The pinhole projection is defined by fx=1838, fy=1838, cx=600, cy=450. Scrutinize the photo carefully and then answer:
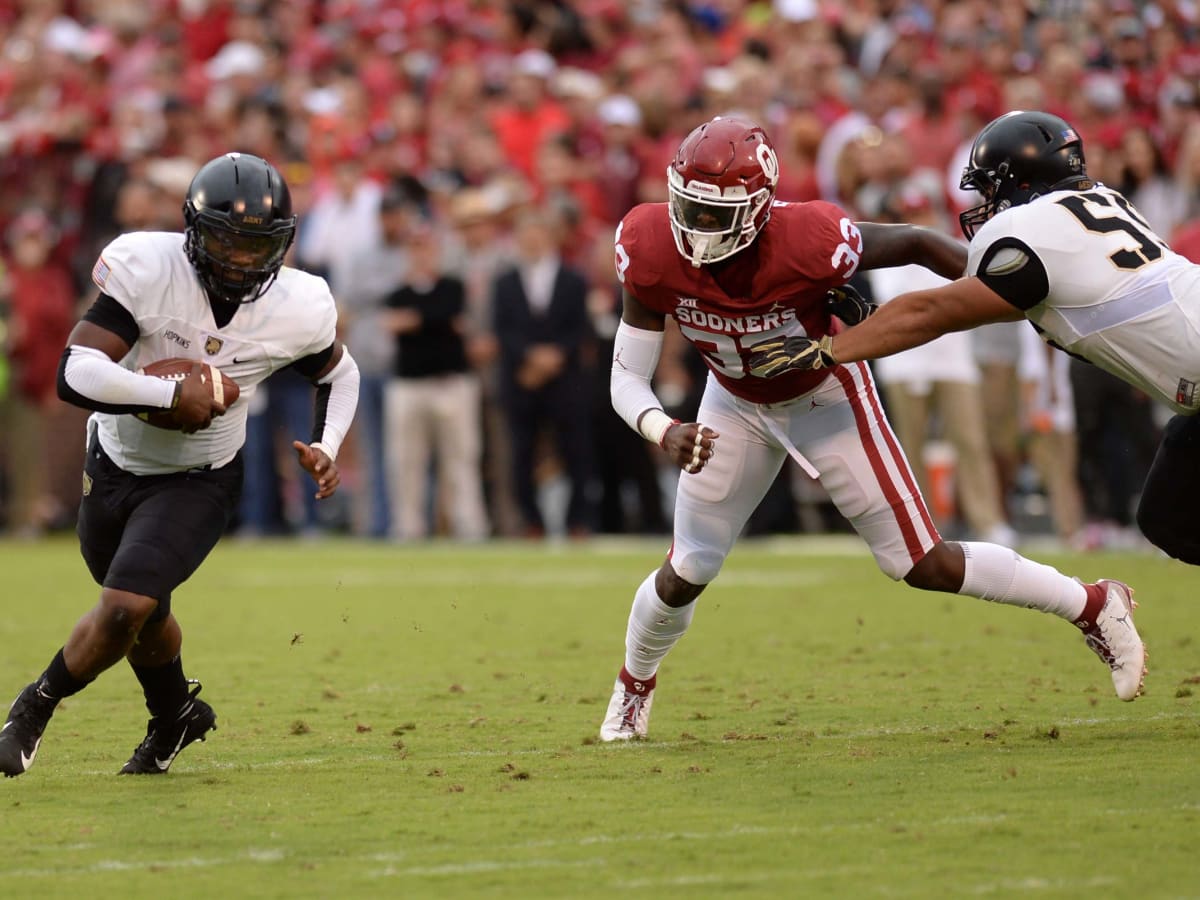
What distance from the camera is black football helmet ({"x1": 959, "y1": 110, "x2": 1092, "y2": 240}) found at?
17.9 feet

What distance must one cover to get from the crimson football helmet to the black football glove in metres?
0.34

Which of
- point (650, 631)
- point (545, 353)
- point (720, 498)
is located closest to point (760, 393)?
point (720, 498)

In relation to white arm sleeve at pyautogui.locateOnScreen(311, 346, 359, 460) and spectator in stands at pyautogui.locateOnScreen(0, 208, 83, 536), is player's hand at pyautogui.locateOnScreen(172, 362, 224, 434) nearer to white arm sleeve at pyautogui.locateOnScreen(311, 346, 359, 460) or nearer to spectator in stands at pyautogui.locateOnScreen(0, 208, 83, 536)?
white arm sleeve at pyautogui.locateOnScreen(311, 346, 359, 460)

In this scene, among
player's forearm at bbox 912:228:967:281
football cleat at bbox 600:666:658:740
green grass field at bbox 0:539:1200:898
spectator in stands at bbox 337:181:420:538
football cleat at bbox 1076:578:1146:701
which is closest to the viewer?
green grass field at bbox 0:539:1200:898

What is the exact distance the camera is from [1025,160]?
214 inches

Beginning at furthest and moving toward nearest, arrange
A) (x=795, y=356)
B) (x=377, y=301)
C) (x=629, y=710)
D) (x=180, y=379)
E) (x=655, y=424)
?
(x=377, y=301) → (x=629, y=710) → (x=655, y=424) → (x=795, y=356) → (x=180, y=379)

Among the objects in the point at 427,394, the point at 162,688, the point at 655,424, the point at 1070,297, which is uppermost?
the point at 1070,297

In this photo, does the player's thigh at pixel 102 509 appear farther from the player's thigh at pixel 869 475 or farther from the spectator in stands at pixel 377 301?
the spectator in stands at pixel 377 301

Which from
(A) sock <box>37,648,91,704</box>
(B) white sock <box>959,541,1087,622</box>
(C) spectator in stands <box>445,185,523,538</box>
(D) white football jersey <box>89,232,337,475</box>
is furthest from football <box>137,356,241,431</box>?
(C) spectator in stands <box>445,185,523,538</box>

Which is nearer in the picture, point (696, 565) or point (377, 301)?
point (696, 565)

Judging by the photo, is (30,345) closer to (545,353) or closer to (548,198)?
A: (545,353)

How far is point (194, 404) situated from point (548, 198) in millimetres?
8459

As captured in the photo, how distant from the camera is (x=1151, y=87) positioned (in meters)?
11.9

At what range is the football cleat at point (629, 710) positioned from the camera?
576cm
